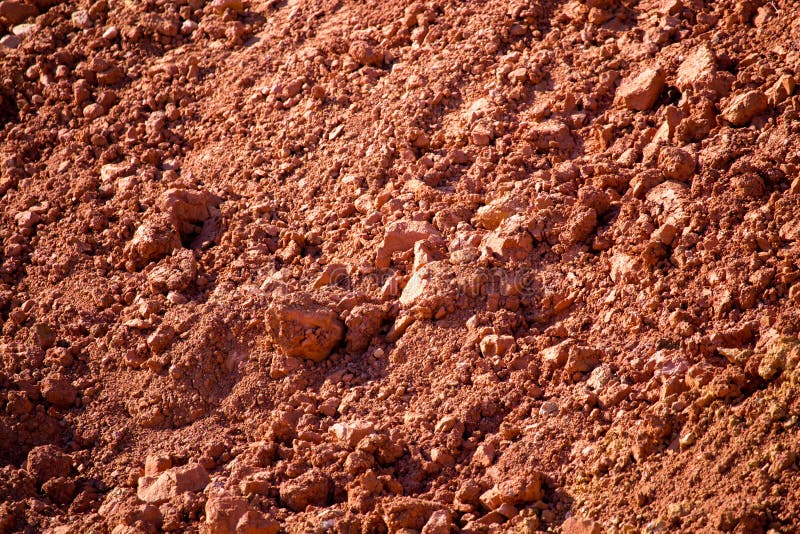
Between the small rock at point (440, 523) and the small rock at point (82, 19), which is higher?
the small rock at point (82, 19)

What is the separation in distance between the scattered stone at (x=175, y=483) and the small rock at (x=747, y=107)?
3272 mm

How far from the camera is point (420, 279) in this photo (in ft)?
14.9

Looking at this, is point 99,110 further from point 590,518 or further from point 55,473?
point 590,518

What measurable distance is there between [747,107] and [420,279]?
194 cm

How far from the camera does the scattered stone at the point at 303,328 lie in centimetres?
444

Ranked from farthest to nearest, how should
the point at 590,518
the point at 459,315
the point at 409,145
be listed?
the point at 409,145, the point at 459,315, the point at 590,518

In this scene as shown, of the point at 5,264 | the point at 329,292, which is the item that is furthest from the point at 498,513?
the point at 5,264

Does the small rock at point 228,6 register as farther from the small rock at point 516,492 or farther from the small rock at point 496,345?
the small rock at point 516,492

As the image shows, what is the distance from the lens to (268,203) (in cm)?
526

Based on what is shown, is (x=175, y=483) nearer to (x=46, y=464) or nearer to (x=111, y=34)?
(x=46, y=464)

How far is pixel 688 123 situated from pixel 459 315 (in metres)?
1.61

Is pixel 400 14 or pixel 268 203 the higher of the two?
pixel 400 14

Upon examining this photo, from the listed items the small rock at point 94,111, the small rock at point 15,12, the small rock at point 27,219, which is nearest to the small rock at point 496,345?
the small rock at point 27,219

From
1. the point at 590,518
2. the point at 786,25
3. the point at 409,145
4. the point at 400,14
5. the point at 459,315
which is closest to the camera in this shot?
the point at 590,518
